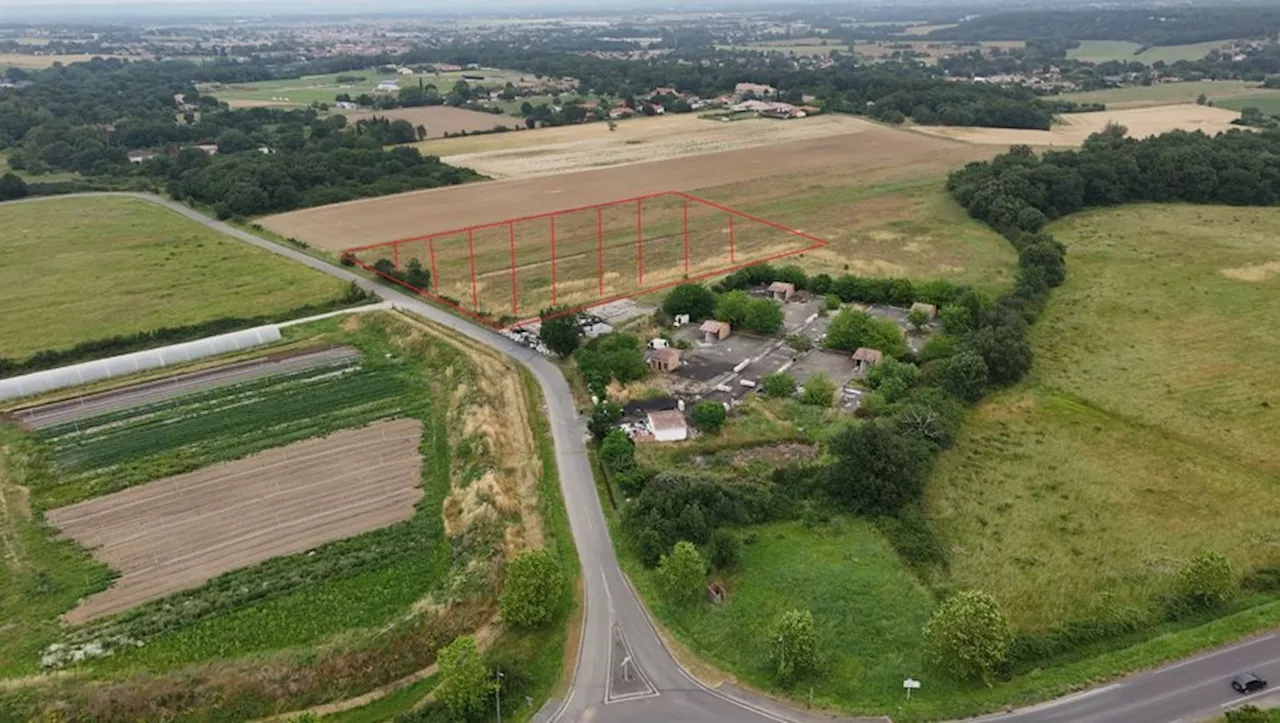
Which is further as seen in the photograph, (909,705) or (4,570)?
(4,570)

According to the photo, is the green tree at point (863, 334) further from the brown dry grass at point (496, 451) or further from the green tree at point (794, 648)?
the green tree at point (794, 648)

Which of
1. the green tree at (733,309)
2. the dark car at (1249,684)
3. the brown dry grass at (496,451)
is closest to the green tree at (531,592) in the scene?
the brown dry grass at (496,451)

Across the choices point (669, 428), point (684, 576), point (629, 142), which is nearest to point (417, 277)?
point (669, 428)

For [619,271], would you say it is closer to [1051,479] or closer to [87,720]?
[1051,479]

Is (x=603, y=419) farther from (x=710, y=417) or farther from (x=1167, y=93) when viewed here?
(x=1167, y=93)

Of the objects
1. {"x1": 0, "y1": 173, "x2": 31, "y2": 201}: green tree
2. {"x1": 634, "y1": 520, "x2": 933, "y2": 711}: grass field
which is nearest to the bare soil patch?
{"x1": 0, "y1": 173, "x2": 31, "y2": 201}: green tree

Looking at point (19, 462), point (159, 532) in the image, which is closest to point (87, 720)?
point (159, 532)
